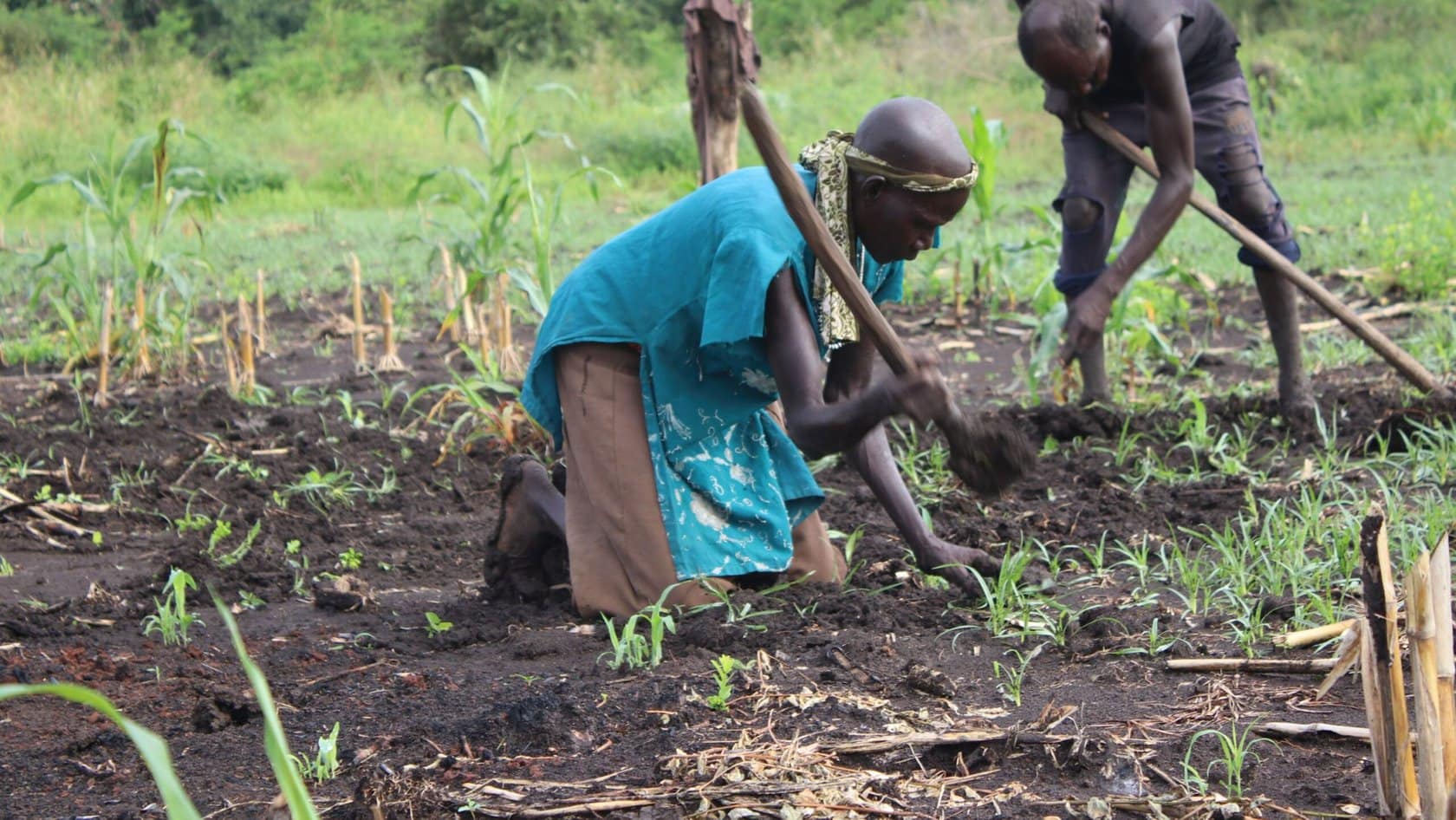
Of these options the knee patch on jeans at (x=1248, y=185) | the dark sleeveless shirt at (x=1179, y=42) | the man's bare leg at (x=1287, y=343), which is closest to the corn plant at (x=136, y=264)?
the dark sleeveless shirt at (x=1179, y=42)

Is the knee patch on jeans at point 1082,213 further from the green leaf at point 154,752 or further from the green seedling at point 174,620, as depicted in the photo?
the green leaf at point 154,752

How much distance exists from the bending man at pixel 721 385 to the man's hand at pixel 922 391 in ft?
0.41

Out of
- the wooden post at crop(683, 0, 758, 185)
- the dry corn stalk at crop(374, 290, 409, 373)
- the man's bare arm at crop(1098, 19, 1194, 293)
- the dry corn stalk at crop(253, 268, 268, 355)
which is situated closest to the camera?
the man's bare arm at crop(1098, 19, 1194, 293)

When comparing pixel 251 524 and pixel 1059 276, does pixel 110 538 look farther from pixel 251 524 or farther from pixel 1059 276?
pixel 1059 276

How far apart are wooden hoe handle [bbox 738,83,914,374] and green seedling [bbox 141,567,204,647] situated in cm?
160

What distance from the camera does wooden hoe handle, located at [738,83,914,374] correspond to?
2.49 m

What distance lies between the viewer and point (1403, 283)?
6.66 metres

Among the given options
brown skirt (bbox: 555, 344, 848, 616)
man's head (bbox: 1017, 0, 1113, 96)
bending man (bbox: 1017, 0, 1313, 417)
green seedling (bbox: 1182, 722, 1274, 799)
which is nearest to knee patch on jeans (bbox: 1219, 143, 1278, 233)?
bending man (bbox: 1017, 0, 1313, 417)

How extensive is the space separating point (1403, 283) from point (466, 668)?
17.5 ft

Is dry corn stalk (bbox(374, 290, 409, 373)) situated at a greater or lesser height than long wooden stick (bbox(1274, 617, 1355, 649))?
greater

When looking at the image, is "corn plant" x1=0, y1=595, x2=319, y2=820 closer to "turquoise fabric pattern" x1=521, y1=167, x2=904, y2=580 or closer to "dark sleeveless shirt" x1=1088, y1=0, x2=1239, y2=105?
"turquoise fabric pattern" x1=521, y1=167, x2=904, y2=580

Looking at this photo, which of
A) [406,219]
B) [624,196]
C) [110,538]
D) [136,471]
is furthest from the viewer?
[624,196]

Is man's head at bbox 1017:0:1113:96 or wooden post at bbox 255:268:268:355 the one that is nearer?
man's head at bbox 1017:0:1113:96

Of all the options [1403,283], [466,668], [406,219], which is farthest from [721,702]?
[406,219]
